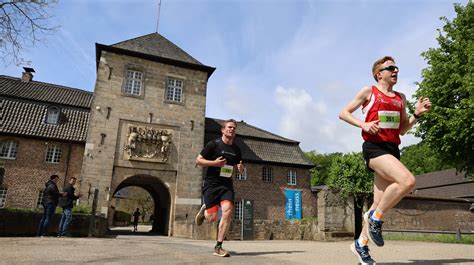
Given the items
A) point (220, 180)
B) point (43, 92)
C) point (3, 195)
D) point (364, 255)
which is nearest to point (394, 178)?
point (364, 255)

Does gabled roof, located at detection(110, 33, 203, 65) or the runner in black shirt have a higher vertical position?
gabled roof, located at detection(110, 33, 203, 65)

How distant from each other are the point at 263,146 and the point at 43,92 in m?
16.9

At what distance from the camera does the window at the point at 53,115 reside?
21752 millimetres

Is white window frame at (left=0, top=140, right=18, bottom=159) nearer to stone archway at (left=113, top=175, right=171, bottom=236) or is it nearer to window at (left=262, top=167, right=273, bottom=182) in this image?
stone archway at (left=113, top=175, right=171, bottom=236)

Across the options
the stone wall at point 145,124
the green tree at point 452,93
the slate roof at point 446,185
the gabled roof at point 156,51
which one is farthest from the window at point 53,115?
the slate roof at point 446,185

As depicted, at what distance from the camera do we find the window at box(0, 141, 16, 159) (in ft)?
65.6

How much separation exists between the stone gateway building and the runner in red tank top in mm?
15615

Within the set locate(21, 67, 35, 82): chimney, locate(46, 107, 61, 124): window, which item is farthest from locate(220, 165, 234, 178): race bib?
locate(21, 67, 35, 82): chimney

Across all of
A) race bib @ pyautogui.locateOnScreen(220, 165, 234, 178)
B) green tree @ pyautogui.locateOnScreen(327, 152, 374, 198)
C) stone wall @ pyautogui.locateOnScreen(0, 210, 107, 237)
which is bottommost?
stone wall @ pyautogui.locateOnScreen(0, 210, 107, 237)

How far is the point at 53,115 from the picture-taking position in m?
22.0

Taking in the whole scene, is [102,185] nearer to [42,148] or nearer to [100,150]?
[100,150]

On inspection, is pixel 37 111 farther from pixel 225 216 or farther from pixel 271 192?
pixel 225 216

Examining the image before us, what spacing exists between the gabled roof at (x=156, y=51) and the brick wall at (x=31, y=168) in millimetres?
6361

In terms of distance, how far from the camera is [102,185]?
1900 cm
